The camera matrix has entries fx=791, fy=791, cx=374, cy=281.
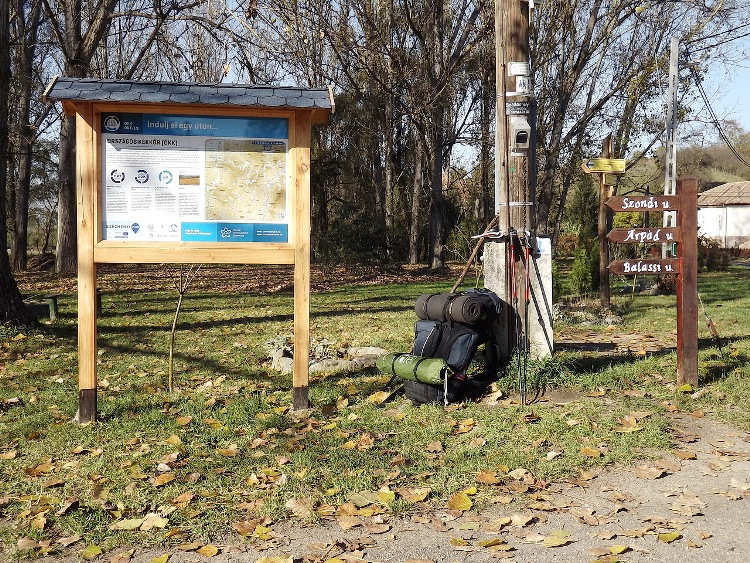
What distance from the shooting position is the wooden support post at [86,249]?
642 centimetres

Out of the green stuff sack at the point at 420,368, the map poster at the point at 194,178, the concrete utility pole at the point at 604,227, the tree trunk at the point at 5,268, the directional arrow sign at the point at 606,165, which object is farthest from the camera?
the concrete utility pole at the point at 604,227

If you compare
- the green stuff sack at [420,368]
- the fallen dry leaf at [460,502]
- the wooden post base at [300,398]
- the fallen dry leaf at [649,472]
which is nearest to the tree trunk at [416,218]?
the green stuff sack at [420,368]

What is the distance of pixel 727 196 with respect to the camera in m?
50.4

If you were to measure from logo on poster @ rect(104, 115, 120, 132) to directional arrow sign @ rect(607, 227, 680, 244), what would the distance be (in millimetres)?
4336

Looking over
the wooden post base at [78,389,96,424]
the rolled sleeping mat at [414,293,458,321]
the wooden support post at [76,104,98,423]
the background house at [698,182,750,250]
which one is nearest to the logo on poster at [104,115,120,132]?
the wooden support post at [76,104,98,423]

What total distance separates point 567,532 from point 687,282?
3750 millimetres

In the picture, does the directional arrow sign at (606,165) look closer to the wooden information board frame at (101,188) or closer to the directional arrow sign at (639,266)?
the directional arrow sign at (639,266)

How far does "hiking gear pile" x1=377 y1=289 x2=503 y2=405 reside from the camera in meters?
6.76

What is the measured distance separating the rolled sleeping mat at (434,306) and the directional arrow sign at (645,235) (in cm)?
157

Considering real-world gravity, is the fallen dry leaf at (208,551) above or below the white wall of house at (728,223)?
below

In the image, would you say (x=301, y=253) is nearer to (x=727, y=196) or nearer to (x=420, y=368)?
(x=420, y=368)

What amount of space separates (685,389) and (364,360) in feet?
10.8

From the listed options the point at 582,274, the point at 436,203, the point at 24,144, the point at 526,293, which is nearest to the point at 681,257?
the point at 526,293

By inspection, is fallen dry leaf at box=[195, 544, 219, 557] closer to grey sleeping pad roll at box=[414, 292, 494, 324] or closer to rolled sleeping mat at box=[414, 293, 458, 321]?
grey sleeping pad roll at box=[414, 292, 494, 324]
